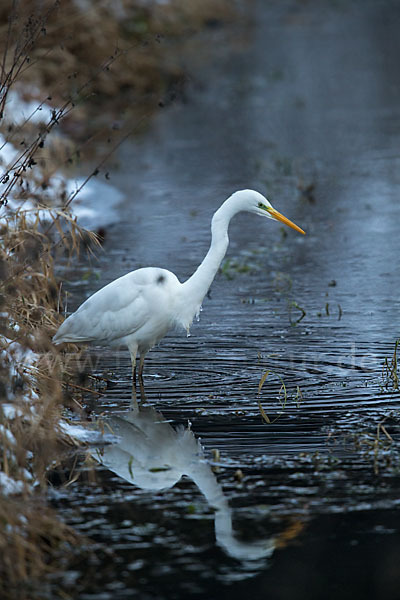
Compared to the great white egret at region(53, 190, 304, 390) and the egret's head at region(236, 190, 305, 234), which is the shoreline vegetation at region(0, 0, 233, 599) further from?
the egret's head at region(236, 190, 305, 234)

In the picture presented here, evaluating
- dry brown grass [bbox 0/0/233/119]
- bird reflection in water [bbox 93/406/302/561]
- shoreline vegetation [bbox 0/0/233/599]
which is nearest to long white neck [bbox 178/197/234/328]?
shoreline vegetation [bbox 0/0/233/599]

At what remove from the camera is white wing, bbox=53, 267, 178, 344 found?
6.86 meters

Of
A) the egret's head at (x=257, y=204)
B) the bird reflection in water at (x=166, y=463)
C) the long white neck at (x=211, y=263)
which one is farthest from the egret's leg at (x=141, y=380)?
the egret's head at (x=257, y=204)

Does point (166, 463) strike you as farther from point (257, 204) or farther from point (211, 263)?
point (257, 204)

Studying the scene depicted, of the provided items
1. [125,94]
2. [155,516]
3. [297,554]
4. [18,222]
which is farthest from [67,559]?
[125,94]

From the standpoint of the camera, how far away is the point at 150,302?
22.4 ft

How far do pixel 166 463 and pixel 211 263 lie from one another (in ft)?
5.84

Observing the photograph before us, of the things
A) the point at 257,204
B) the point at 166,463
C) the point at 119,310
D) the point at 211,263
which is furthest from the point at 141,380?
the point at 166,463

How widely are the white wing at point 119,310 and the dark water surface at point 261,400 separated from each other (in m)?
0.32

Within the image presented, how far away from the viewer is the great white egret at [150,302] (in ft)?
22.1

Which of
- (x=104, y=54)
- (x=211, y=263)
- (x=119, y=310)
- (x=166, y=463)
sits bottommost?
(x=166, y=463)

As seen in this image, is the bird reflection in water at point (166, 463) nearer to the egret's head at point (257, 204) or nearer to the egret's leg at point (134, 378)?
the egret's leg at point (134, 378)

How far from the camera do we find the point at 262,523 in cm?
446

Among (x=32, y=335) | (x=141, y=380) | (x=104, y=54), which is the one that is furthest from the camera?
(x=104, y=54)
